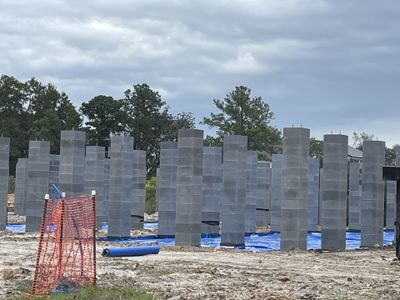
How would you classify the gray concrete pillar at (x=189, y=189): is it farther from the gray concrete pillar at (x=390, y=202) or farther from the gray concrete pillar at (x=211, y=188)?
the gray concrete pillar at (x=390, y=202)

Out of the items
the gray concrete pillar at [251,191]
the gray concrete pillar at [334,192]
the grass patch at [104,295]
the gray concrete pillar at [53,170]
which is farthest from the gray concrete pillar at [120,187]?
the grass patch at [104,295]

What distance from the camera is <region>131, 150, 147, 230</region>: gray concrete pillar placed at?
26.5 metres

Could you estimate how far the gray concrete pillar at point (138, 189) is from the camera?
1045 inches

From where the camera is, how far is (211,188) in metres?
23.8

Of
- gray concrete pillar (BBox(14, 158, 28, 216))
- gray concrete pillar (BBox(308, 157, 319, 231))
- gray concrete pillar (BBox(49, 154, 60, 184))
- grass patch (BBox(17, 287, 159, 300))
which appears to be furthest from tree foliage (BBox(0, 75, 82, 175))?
grass patch (BBox(17, 287, 159, 300))

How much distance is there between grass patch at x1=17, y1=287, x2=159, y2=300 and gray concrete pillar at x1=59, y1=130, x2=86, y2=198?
1272 cm

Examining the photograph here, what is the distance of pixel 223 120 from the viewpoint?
5659 cm

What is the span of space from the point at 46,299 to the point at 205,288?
250 centimetres

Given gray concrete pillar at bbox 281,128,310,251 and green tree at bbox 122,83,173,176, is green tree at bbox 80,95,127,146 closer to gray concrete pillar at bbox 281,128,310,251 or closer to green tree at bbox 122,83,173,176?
green tree at bbox 122,83,173,176

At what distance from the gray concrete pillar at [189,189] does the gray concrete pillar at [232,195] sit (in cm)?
164

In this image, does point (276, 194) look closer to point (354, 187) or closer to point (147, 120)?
point (354, 187)

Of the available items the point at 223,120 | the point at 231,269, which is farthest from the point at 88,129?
the point at 231,269

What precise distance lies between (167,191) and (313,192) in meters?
7.27

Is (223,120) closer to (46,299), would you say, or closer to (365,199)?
(365,199)
